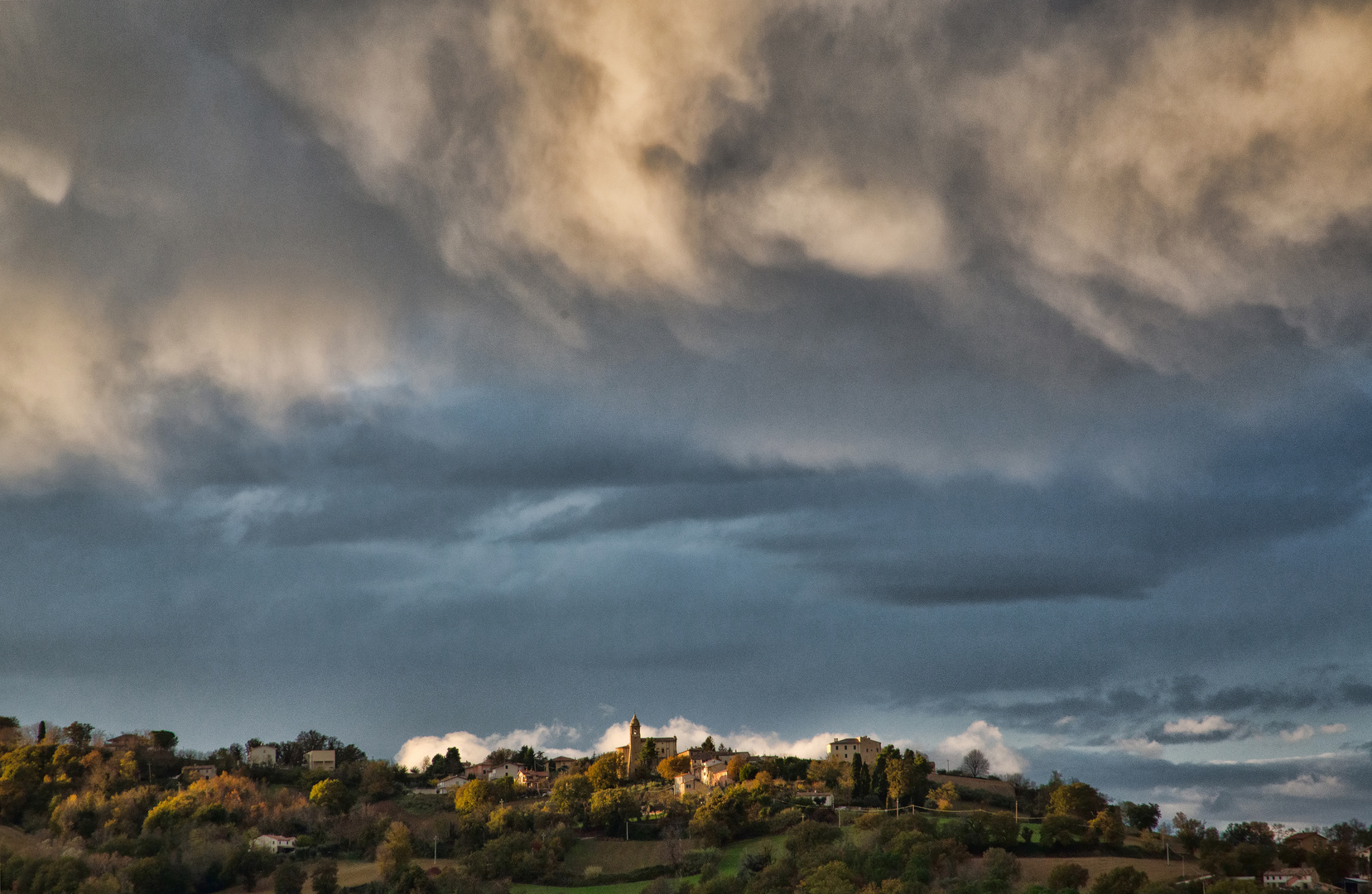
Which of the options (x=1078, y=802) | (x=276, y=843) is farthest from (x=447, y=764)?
(x=1078, y=802)

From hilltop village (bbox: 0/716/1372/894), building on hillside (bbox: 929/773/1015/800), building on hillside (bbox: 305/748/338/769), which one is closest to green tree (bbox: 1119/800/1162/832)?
hilltop village (bbox: 0/716/1372/894)

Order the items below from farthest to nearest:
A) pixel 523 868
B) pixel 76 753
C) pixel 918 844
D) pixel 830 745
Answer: pixel 830 745, pixel 76 753, pixel 523 868, pixel 918 844

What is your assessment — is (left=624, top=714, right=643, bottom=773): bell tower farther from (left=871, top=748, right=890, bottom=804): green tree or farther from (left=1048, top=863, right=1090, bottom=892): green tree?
(left=1048, top=863, right=1090, bottom=892): green tree

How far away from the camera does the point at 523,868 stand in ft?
388

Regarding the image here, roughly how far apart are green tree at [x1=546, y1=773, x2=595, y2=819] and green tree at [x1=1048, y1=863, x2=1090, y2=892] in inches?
2350

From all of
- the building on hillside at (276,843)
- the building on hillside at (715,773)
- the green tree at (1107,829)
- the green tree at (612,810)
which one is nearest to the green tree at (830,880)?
the green tree at (1107,829)

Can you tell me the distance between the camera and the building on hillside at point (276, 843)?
128 meters

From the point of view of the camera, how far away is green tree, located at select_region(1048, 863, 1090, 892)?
93.4m

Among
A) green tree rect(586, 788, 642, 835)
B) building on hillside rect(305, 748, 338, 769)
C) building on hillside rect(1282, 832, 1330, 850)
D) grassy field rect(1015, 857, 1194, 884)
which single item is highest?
building on hillside rect(305, 748, 338, 769)

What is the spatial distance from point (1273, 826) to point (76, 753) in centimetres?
14253

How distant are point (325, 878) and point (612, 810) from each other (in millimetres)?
33902

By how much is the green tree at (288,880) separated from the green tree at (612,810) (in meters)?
32.3

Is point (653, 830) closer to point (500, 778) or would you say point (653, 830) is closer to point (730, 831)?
point (730, 831)

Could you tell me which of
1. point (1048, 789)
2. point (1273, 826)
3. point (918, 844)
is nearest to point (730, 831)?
point (918, 844)
